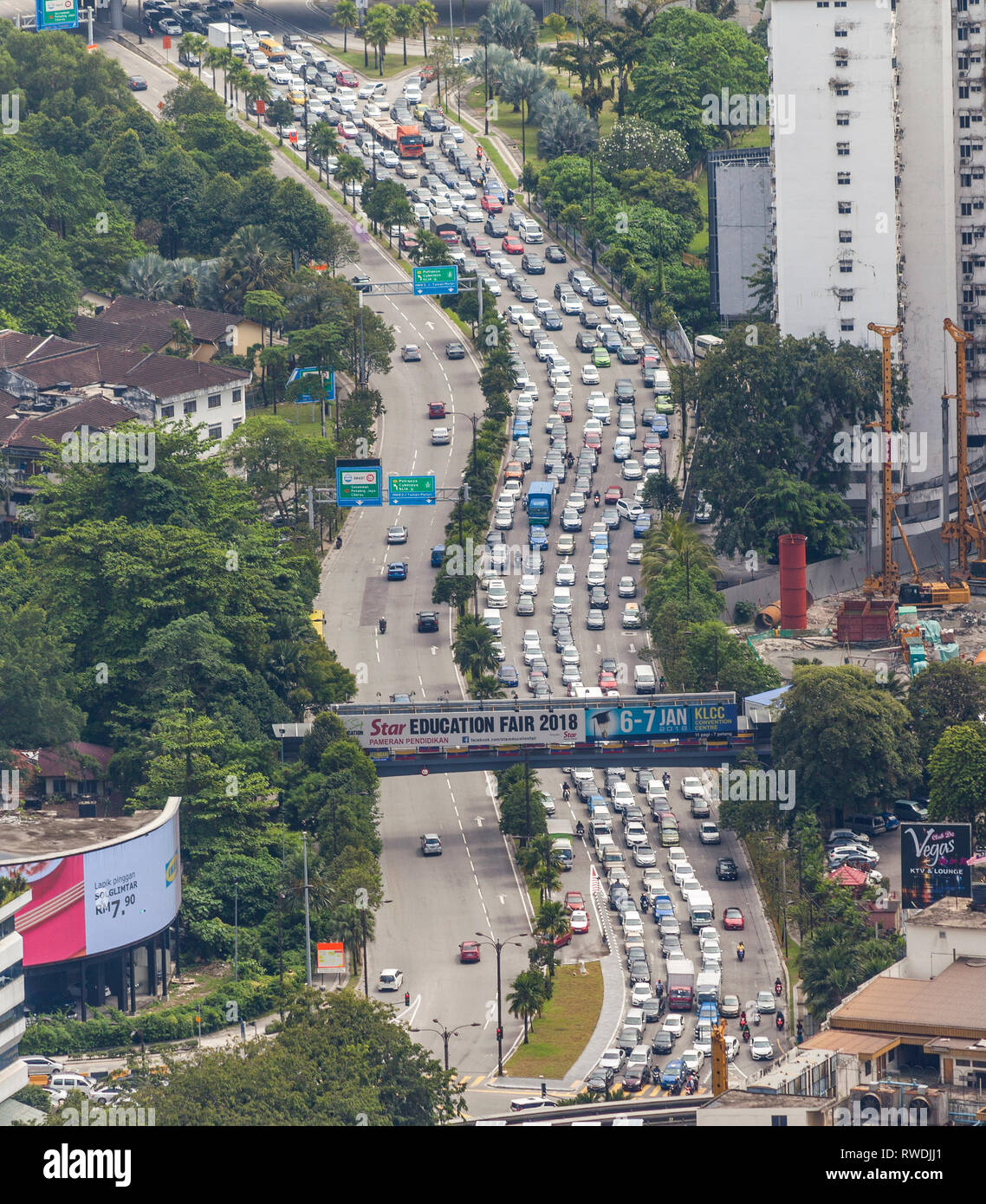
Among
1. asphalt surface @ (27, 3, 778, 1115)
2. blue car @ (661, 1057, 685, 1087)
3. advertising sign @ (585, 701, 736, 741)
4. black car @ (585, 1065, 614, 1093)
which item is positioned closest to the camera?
black car @ (585, 1065, 614, 1093)

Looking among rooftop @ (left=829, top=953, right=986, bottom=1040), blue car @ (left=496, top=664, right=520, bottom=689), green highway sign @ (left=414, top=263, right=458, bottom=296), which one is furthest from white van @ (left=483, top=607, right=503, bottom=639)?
rooftop @ (left=829, top=953, right=986, bottom=1040)

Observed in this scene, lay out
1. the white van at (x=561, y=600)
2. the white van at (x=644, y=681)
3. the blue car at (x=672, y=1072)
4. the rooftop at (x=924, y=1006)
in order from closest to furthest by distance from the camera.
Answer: the rooftop at (x=924, y=1006)
the blue car at (x=672, y=1072)
the white van at (x=644, y=681)
the white van at (x=561, y=600)

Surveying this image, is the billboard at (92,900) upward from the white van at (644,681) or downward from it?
downward

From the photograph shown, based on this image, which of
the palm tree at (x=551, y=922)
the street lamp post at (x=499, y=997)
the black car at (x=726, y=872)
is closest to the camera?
the street lamp post at (x=499, y=997)

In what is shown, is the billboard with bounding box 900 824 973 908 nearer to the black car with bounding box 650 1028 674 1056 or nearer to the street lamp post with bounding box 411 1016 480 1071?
the black car with bounding box 650 1028 674 1056

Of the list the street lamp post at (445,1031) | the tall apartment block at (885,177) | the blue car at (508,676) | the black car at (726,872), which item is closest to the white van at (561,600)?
the blue car at (508,676)

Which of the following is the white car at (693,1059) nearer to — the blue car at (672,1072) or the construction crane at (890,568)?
the blue car at (672,1072)
